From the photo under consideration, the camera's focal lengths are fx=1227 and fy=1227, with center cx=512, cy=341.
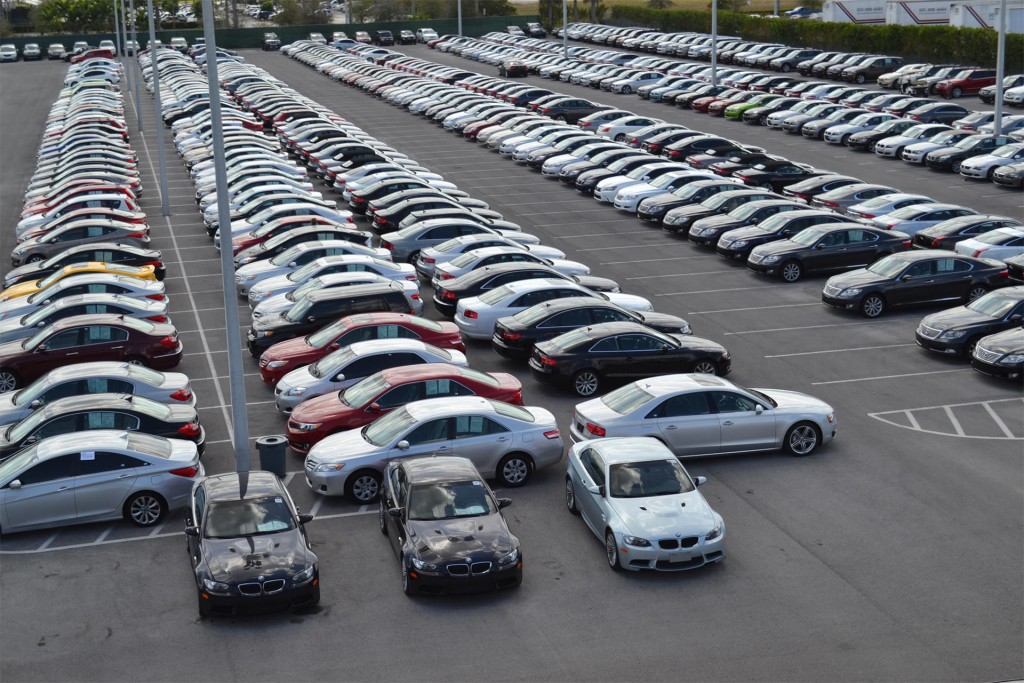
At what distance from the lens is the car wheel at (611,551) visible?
1472cm

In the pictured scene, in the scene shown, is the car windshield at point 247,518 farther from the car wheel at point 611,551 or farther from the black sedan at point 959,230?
the black sedan at point 959,230

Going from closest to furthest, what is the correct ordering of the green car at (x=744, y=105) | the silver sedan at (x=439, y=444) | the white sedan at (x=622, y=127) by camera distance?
the silver sedan at (x=439, y=444) < the white sedan at (x=622, y=127) < the green car at (x=744, y=105)

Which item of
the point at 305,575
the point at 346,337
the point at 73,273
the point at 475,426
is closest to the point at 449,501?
the point at 305,575

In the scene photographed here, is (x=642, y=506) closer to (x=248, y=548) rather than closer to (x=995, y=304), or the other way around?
(x=248, y=548)

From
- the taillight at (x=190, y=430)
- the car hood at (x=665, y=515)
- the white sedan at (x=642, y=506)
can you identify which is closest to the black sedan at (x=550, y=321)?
the white sedan at (x=642, y=506)

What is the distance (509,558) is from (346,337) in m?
8.63

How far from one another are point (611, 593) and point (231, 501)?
182 inches

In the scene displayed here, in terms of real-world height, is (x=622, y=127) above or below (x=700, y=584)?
above

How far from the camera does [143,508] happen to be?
1628 cm

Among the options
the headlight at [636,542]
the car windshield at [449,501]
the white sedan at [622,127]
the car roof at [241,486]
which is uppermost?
the white sedan at [622,127]

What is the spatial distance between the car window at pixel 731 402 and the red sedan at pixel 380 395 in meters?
3.20

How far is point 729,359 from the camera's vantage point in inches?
872

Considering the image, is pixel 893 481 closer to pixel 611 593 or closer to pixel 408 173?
pixel 611 593

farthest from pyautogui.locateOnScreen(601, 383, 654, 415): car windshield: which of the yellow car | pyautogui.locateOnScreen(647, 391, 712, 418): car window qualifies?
the yellow car
